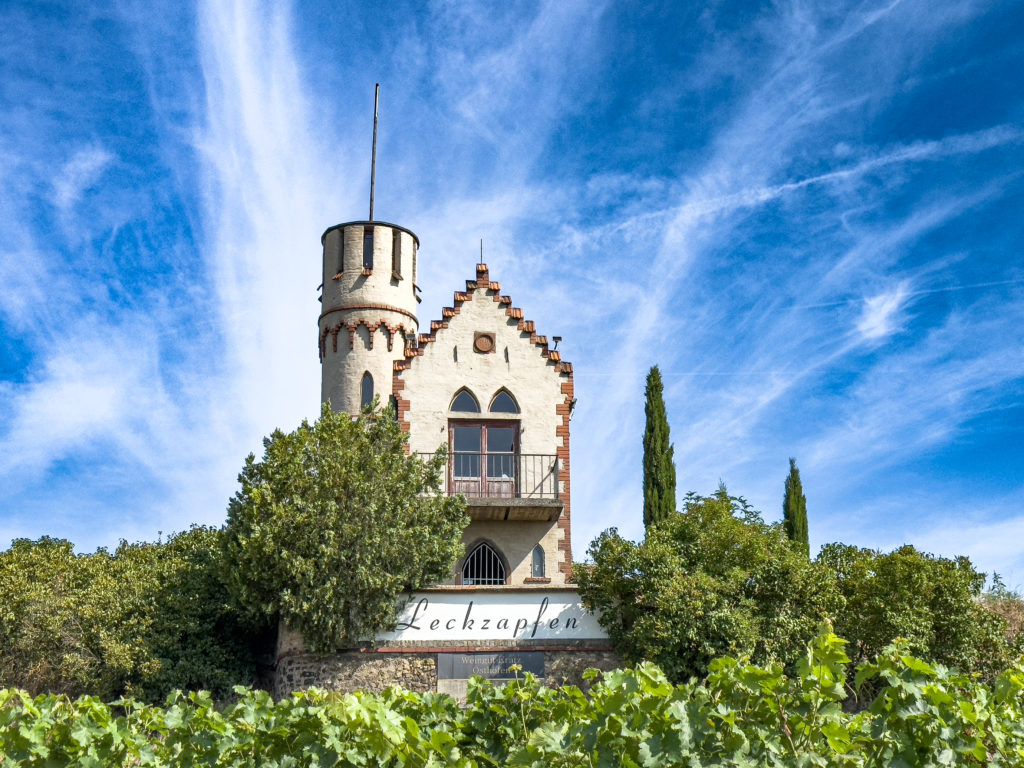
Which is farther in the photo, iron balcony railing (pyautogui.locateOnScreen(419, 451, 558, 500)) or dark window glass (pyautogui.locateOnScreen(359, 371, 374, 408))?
dark window glass (pyautogui.locateOnScreen(359, 371, 374, 408))

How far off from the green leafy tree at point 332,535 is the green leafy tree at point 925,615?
336 inches

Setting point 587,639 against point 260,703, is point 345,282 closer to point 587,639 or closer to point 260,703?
point 587,639

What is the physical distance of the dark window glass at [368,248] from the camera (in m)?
33.2

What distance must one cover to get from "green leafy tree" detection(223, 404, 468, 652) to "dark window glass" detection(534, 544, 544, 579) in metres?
5.20

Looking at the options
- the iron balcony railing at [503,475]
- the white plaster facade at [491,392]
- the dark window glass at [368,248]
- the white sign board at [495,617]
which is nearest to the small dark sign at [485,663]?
the white sign board at [495,617]

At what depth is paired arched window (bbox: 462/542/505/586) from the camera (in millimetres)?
27781

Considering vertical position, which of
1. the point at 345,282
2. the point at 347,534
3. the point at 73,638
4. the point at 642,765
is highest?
the point at 345,282

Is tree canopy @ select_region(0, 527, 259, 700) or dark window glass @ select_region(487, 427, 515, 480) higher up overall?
dark window glass @ select_region(487, 427, 515, 480)

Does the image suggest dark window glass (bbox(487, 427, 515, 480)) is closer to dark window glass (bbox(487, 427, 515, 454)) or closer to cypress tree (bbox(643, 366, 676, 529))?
dark window glass (bbox(487, 427, 515, 454))

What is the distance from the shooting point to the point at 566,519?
2825 centimetres

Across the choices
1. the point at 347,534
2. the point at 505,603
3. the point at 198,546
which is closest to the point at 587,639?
the point at 505,603

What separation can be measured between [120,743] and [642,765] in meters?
4.79

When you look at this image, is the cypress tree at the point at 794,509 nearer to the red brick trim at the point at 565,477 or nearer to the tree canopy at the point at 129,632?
the red brick trim at the point at 565,477

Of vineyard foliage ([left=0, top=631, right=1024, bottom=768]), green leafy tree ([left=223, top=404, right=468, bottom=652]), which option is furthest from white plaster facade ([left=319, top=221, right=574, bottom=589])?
vineyard foliage ([left=0, top=631, right=1024, bottom=768])
